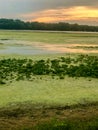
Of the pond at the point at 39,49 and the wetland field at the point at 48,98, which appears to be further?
the pond at the point at 39,49

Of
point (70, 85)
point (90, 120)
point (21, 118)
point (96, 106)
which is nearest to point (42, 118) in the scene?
point (21, 118)

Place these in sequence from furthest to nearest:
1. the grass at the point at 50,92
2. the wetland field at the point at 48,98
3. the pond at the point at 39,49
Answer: the pond at the point at 39,49 < the grass at the point at 50,92 < the wetland field at the point at 48,98

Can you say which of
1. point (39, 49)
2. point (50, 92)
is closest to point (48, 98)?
point (50, 92)

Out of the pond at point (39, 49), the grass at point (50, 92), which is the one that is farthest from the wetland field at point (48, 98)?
the pond at point (39, 49)

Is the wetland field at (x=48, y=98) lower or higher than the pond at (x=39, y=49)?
higher

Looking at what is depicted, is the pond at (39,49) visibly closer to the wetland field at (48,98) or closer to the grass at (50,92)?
the wetland field at (48,98)

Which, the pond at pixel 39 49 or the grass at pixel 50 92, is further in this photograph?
the pond at pixel 39 49

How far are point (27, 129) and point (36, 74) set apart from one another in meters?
7.25

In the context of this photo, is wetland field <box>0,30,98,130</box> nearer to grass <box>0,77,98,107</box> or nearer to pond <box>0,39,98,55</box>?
grass <box>0,77,98,107</box>

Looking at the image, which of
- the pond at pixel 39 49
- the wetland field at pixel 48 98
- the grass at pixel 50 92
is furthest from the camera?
the pond at pixel 39 49

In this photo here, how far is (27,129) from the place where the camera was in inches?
277

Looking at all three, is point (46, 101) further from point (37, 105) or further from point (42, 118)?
point (42, 118)

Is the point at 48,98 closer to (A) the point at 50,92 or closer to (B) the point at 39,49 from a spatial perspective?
(A) the point at 50,92

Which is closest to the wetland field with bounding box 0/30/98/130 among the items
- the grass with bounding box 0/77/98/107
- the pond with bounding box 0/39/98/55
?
the grass with bounding box 0/77/98/107
